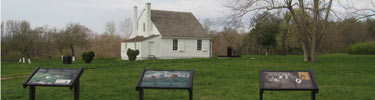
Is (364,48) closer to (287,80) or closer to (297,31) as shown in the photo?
(297,31)

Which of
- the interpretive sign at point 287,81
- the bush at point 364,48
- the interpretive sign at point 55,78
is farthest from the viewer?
the bush at point 364,48

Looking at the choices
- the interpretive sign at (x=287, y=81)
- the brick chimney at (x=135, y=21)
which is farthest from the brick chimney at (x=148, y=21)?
the interpretive sign at (x=287, y=81)

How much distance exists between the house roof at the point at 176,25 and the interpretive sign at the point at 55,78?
91.0 ft

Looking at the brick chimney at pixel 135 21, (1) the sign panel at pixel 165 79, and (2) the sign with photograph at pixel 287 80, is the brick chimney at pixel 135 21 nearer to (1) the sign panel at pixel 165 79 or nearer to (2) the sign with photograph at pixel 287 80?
(1) the sign panel at pixel 165 79

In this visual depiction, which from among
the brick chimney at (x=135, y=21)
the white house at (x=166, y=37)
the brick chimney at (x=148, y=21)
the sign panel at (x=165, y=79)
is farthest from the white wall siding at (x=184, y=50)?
the sign panel at (x=165, y=79)

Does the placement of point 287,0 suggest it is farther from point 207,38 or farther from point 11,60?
point 11,60

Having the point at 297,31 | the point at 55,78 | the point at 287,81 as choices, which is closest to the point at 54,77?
the point at 55,78

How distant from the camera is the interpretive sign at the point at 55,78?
25.9 ft

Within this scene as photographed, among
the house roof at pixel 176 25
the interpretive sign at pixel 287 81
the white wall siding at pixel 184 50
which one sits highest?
the house roof at pixel 176 25

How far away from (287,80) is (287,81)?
4 centimetres

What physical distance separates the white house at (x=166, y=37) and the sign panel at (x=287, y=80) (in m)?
27.5

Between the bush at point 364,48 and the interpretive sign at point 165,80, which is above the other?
the bush at point 364,48

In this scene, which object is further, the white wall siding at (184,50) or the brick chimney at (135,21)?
the brick chimney at (135,21)

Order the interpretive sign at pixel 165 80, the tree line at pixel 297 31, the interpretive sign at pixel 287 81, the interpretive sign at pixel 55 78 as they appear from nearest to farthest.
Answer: the interpretive sign at pixel 287 81
the interpretive sign at pixel 165 80
the interpretive sign at pixel 55 78
the tree line at pixel 297 31
